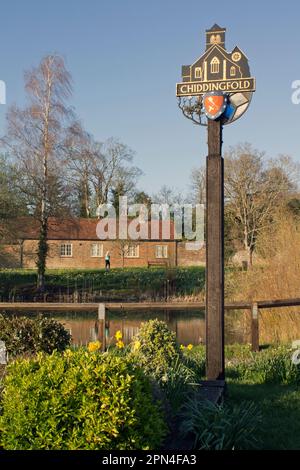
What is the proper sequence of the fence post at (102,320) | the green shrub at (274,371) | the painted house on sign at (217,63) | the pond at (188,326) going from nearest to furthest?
the painted house on sign at (217,63) → the green shrub at (274,371) → the fence post at (102,320) → the pond at (188,326)

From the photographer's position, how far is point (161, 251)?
48438 mm

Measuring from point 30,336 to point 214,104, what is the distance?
382cm

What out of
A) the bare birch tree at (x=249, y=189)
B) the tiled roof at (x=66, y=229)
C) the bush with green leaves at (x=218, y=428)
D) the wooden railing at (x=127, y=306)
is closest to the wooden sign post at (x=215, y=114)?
the bush with green leaves at (x=218, y=428)

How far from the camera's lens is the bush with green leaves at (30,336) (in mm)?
7715

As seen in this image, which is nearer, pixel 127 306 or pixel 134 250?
pixel 127 306

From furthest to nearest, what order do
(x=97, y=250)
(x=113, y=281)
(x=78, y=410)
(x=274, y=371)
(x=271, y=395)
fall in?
(x=97, y=250)
(x=113, y=281)
(x=274, y=371)
(x=271, y=395)
(x=78, y=410)

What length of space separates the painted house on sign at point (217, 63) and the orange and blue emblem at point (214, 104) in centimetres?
31

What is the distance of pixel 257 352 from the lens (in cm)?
1068

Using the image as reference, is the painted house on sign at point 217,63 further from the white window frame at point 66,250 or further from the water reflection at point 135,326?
the white window frame at point 66,250

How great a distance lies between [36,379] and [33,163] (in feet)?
90.8

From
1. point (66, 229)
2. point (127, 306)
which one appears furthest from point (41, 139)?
point (127, 306)

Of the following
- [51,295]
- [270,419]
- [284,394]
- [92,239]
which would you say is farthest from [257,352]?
[92,239]

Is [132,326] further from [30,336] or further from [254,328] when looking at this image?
[30,336]
